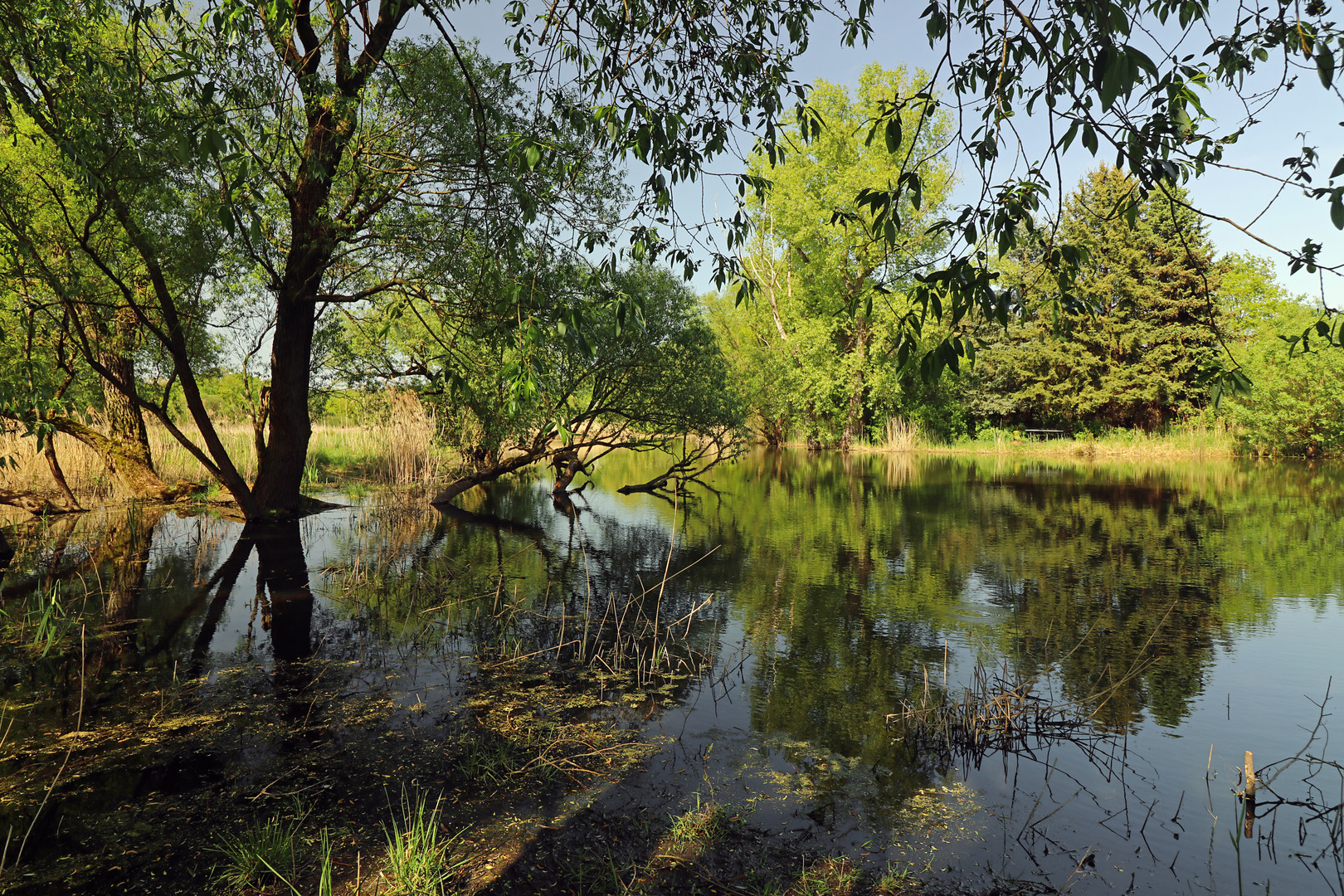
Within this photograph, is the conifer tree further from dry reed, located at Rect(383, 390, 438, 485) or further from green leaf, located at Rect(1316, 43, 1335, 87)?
green leaf, located at Rect(1316, 43, 1335, 87)

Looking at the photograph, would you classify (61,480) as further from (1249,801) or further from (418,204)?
(1249,801)

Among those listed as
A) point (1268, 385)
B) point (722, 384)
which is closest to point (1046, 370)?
point (1268, 385)

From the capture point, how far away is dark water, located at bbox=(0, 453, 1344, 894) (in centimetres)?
408

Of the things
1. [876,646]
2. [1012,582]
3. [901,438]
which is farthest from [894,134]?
[901,438]

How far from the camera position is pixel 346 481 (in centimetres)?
2030

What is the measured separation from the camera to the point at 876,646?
23.3 ft

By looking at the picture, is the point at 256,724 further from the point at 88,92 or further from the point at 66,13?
the point at 66,13

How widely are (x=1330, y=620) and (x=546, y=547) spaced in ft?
33.0

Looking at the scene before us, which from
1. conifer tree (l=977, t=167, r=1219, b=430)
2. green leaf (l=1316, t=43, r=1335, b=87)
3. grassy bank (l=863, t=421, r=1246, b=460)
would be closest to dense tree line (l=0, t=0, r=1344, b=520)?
green leaf (l=1316, t=43, r=1335, b=87)

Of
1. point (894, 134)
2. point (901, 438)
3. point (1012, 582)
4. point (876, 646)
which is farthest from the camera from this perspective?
point (901, 438)

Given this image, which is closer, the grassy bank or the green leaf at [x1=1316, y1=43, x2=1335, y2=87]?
the green leaf at [x1=1316, y1=43, x2=1335, y2=87]

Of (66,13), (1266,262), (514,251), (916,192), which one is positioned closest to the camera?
(916,192)

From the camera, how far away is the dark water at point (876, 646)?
13.4 ft

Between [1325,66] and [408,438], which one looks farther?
[408,438]
